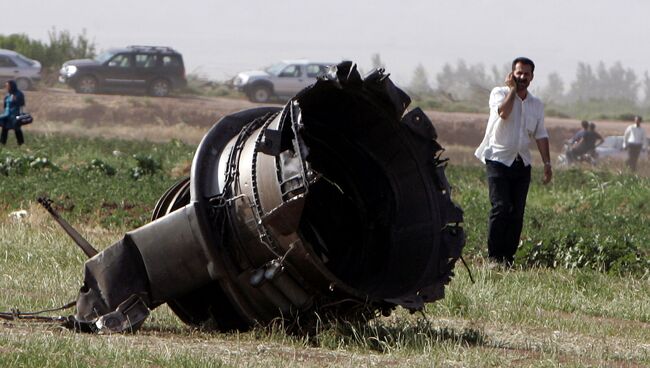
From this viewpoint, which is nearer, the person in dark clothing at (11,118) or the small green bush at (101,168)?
the small green bush at (101,168)

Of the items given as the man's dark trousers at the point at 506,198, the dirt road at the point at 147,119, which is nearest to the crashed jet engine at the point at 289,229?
the man's dark trousers at the point at 506,198

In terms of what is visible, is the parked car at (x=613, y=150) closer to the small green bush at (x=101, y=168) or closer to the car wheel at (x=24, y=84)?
the small green bush at (x=101, y=168)

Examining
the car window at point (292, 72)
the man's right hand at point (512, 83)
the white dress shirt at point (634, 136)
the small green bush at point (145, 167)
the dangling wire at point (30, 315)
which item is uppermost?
the man's right hand at point (512, 83)

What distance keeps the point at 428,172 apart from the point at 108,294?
90.8 inches

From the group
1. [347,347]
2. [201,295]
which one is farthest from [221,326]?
[347,347]

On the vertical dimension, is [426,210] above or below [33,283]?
above

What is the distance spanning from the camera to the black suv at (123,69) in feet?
156

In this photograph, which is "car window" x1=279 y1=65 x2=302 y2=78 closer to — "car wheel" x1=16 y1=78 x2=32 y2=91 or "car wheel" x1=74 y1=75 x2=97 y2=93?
"car wheel" x1=74 y1=75 x2=97 y2=93

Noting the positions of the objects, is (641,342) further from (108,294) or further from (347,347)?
(108,294)

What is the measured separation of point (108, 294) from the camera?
9.14 metres

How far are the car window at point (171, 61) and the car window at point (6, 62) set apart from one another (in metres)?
4.94

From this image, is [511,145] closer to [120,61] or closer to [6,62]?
[120,61]

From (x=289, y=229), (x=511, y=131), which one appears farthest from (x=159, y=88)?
(x=289, y=229)

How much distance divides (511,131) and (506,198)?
0.60m
